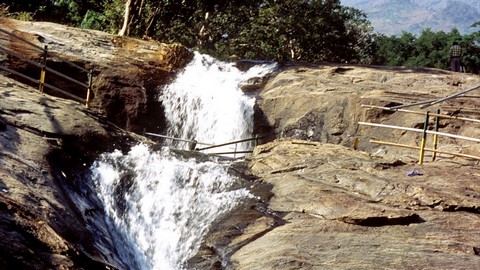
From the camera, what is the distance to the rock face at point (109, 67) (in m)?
18.8

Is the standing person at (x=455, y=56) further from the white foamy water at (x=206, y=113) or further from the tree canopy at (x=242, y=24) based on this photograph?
the tree canopy at (x=242, y=24)

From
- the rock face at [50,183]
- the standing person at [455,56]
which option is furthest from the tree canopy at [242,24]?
the rock face at [50,183]

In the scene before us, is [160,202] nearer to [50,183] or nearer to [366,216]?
[50,183]

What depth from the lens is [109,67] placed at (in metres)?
19.3

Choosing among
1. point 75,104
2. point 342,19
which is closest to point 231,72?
point 75,104

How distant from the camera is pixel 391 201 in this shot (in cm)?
963

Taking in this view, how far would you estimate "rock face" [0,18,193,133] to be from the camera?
61.8 ft

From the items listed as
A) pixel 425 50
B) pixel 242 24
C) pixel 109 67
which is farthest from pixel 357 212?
pixel 425 50

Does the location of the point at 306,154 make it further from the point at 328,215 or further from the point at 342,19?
the point at 342,19

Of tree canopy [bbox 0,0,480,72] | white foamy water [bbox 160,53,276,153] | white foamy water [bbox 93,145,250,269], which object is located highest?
tree canopy [bbox 0,0,480,72]

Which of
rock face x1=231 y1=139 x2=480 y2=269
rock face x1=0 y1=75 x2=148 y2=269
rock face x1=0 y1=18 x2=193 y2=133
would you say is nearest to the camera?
rock face x1=0 y1=75 x2=148 y2=269

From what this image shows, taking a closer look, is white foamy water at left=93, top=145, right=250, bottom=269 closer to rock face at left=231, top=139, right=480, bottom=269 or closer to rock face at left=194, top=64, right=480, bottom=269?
rock face at left=194, top=64, right=480, bottom=269

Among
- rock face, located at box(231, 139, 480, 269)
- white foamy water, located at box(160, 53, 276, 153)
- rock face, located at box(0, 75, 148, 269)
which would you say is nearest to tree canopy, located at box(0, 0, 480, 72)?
white foamy water, located at box(160, 53, 276, 153)

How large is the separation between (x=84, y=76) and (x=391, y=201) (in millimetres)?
12641
